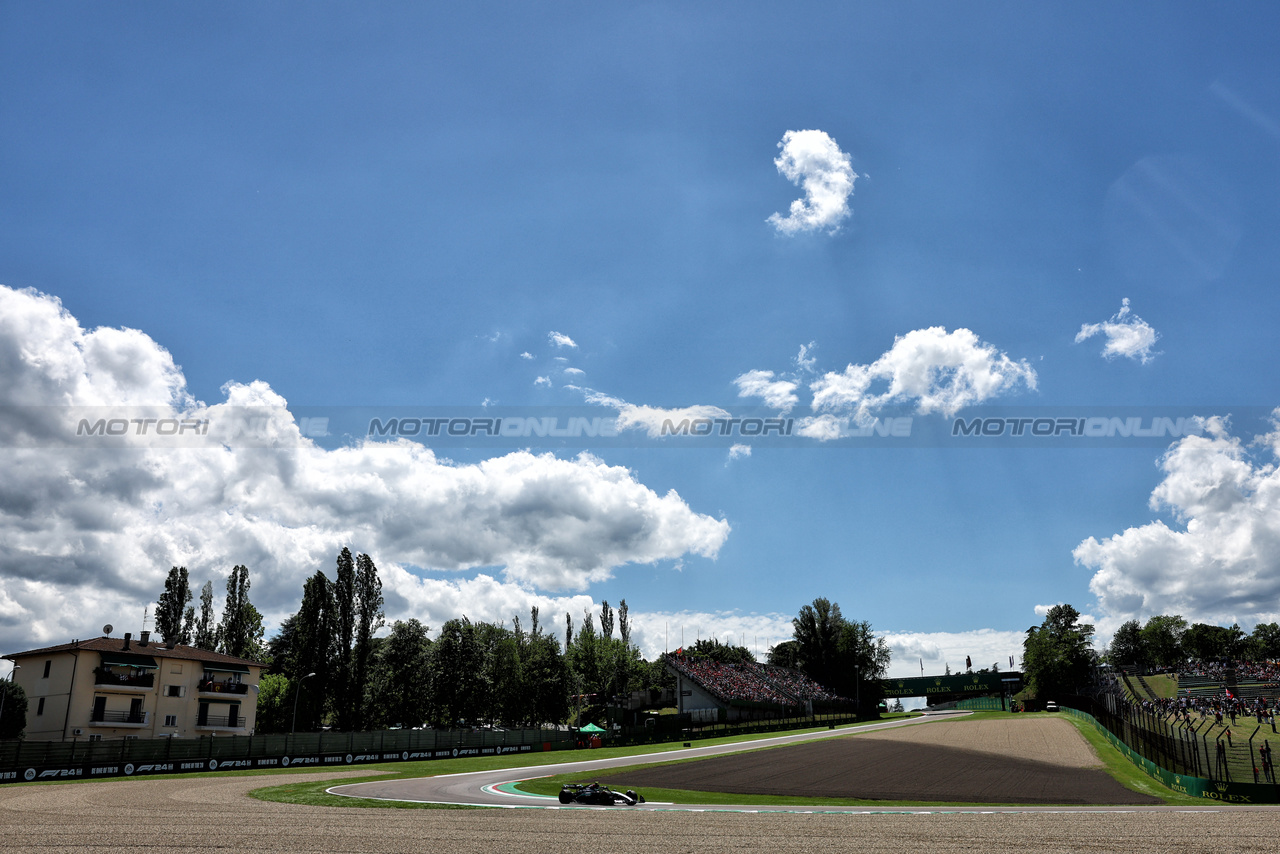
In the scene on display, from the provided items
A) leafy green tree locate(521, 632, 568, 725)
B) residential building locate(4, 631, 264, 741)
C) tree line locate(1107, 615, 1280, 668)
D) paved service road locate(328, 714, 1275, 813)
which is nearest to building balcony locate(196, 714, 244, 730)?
residential building locate(4, 631, 264, 741)

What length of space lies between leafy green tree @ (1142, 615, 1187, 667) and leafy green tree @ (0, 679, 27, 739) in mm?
197857

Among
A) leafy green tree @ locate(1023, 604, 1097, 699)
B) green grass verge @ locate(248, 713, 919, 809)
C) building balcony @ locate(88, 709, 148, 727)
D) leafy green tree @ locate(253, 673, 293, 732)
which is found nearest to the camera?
green grass verge @ locate(248, 713, 919, 809)

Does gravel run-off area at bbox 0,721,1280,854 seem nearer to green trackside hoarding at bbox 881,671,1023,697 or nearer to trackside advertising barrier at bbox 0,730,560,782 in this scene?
trackside advertising barrier at bbox 0,730,560,782

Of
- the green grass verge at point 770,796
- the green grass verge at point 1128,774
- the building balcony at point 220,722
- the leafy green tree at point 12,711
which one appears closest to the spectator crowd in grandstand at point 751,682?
the green grass verge at point 1128,774

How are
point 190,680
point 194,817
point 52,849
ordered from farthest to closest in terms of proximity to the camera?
1. point 190,680
2. point 194,817
3. point 52,849

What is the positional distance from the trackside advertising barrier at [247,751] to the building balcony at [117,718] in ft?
49.2

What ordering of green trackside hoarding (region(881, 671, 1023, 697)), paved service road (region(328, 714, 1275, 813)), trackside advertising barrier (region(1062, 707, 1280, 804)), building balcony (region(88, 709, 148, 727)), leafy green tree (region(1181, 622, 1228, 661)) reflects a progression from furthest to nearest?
leafy green tree (region(1181, 622, 1228, 661)) → green trackside hoarding (region(881, 671, 1023, 697)) → building balcony (region(88, 709, 148, 727)) → trackside advertising barrier (region(1062, 707, 1280, 804)) → paved service road (region(328, 714, 1275, 813))

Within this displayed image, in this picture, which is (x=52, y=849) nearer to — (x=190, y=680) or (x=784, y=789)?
(x=784, y=789)

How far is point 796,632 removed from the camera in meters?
132

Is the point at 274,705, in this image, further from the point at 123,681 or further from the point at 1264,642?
the point at 1264,642

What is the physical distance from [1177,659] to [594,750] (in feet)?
532

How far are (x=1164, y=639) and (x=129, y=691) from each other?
651 feet

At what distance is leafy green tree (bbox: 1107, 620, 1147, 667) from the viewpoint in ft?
623

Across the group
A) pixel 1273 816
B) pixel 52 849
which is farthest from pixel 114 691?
pixel 1273 816
